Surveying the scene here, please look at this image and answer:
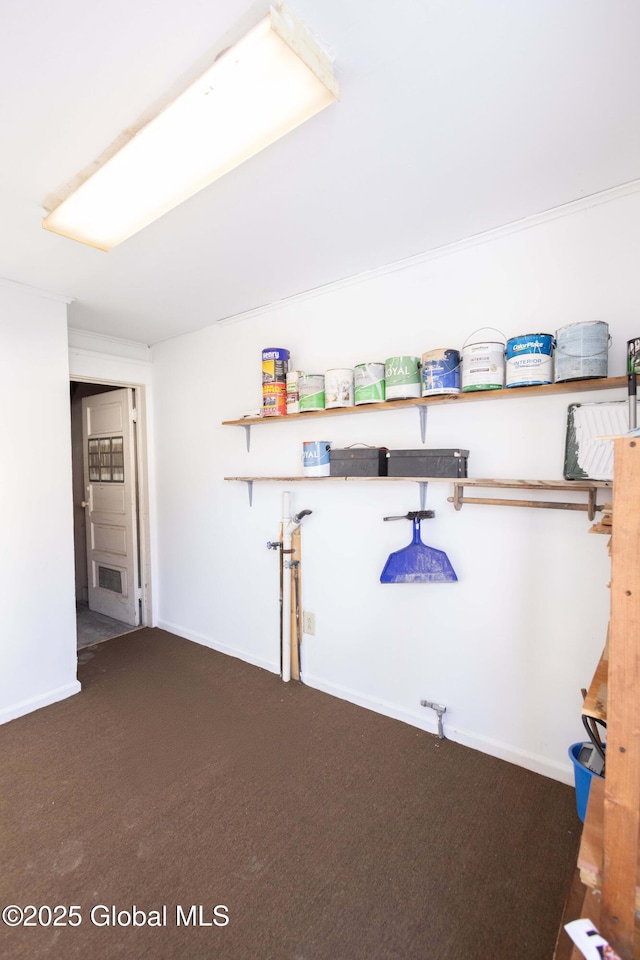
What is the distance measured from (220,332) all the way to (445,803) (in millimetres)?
3104

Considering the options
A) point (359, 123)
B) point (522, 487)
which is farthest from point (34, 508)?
point (522, 487)

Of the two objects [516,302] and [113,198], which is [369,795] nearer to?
[516,302]

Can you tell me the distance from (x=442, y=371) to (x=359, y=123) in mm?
991

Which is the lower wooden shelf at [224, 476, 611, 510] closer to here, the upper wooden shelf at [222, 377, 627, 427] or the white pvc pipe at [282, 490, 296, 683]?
the upper wooden shelf at [222, 377, 627, 427]

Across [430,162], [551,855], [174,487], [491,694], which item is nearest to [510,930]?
[551,855]

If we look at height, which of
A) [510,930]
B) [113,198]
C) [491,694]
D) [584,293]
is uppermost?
[113,198]

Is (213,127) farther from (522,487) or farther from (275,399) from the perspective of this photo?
(522,487)

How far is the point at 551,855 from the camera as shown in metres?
1.62

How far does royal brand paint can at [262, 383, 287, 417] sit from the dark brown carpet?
1.75 metres

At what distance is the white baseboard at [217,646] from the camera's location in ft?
10.2

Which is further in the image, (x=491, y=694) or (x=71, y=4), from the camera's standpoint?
(x=491, y=694)

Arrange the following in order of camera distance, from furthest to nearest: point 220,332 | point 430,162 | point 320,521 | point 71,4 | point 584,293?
1. point 220,332
2. point 320,521
3. point 584,293
4. point 430,162
5. point 71,4

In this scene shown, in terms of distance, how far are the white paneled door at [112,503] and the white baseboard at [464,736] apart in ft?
6.99

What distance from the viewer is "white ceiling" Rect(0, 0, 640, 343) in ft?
3.54
